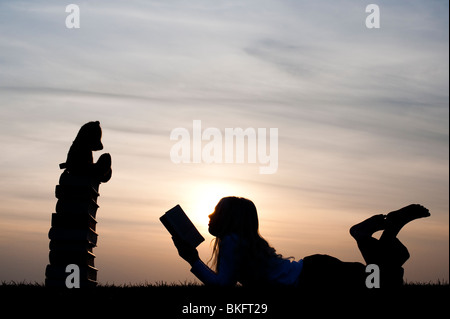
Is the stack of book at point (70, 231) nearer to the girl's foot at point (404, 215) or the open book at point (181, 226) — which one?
the open book at point (181, 226)

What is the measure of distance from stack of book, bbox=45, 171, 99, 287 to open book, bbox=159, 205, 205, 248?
8.67 ft

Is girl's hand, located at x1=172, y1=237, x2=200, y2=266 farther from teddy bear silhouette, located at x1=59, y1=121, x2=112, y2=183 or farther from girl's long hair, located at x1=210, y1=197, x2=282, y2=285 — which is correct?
teddy bear silhouette, located at x1=59, y1=121, x2=112, y2=183

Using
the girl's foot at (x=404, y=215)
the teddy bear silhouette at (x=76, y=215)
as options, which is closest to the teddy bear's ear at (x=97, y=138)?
the teddy bear silhouette at (x=76, y=215)

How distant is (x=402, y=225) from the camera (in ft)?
31.8

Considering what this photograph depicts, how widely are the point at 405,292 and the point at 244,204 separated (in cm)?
314

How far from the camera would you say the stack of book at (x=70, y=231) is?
10594 mm

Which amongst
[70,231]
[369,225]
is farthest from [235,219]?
[70,231]

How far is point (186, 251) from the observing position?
343 inches

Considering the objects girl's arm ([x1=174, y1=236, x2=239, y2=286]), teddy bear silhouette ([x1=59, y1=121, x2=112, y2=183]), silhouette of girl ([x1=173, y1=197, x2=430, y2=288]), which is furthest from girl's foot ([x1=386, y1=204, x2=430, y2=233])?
teddy bear silhouette ([x1=59, y1=121, x2=112, y2=183])

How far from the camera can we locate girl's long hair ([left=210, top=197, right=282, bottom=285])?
846cm

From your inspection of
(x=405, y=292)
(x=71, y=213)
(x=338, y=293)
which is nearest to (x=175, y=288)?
(x=71, y=213)

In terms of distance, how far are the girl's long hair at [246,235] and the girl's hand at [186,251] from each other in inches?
13.2
